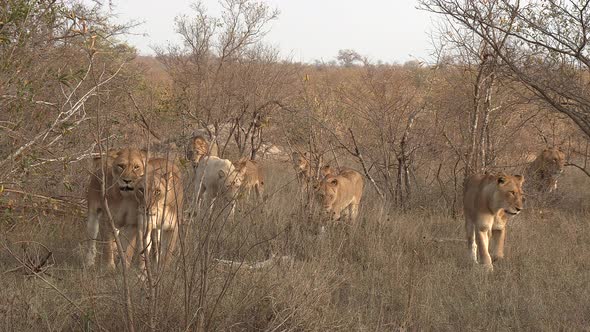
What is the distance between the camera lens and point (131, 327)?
4172mm

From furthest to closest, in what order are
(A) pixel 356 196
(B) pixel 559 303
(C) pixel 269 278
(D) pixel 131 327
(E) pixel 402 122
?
(E) pixel 402 122
(A) pixel 356 196
(B) pixel 559 303
(C) pixel 269 278
(D) pixel 131 327

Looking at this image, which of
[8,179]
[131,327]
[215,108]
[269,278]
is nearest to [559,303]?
[269,278]

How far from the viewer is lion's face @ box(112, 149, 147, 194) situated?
21.3ft

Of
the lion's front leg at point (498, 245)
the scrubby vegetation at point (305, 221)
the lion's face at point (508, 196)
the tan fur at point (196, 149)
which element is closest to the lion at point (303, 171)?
the scrubby vegetation at point (305, 221)

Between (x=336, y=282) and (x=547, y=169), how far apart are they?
7706 millimetres

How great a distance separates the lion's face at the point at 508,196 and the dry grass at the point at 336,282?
25.2 inches

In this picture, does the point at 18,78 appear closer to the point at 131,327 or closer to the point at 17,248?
the point at 17,248

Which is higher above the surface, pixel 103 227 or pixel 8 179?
pixel 8 179

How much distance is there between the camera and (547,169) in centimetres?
1244

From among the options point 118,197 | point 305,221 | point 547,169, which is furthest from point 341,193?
point 547,169

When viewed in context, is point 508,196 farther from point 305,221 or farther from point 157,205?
point 157,205

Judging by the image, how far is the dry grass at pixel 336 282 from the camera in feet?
15.9

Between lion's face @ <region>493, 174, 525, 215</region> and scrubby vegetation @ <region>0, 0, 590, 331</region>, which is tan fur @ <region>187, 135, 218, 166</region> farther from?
lion's face @ <region>493, 174, 525, 215</region>

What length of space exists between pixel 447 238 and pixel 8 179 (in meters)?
5.54
